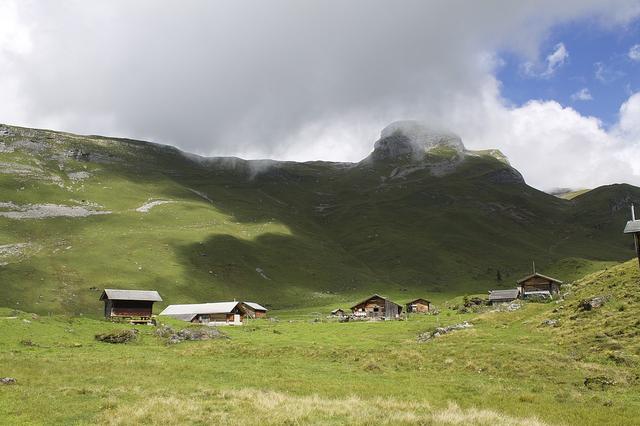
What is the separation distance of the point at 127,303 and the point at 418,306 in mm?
81089

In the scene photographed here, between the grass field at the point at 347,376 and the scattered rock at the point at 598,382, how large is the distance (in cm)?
18

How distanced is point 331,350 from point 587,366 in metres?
23.3

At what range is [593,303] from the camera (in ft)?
160

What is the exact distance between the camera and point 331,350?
1892 inches

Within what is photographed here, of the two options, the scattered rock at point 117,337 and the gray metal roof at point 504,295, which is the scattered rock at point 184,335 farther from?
the gray metal roof at point 504,295

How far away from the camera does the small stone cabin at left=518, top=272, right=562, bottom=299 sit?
117 m

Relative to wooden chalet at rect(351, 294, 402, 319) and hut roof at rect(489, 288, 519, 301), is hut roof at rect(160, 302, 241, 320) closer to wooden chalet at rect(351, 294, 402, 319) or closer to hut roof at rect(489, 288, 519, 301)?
wooden chalet at rect(351, 294, 402, 319)

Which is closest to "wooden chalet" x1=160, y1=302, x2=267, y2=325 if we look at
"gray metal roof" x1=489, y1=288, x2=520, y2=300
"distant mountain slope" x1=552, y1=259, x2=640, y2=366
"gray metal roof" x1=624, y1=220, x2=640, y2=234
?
"gray metal roof" x1=489, y1=288, x2=520, y2=300

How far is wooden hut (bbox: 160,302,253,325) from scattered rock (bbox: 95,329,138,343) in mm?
55406

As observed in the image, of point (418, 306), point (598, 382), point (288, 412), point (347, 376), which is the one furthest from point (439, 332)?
point (418, 306)

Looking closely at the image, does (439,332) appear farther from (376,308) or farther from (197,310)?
(197,310)

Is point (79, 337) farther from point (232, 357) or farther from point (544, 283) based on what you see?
point (544, 283)

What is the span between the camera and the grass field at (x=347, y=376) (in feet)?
72.2

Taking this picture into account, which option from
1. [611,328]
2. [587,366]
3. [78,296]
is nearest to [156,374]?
[587,366]
